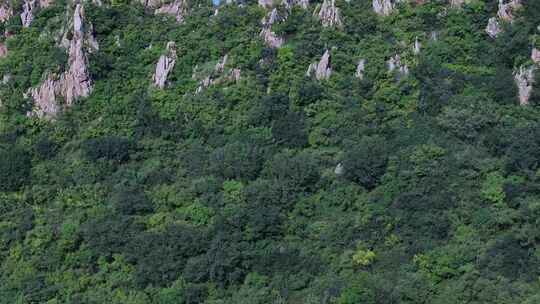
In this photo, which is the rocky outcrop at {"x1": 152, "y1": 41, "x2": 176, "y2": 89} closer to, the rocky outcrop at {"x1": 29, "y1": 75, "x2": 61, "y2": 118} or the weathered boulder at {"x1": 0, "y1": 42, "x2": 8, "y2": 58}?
the rocky outcrop at {"x1": 29, "y1": 75, "x2": 61, "y2": 118}

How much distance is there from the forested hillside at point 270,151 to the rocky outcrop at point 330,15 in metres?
0.16

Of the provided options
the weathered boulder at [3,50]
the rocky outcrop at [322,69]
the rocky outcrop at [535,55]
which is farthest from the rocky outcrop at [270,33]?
the weathered boulder at [3,50]

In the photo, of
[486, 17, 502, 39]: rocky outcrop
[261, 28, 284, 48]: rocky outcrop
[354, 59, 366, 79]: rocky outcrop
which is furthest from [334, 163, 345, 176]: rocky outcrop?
[486, 17, 502, 39]: rocky outcrop

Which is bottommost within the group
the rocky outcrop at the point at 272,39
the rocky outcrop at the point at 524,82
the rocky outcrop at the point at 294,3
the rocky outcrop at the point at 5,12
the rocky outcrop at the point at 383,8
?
the rocky outcrop at the point at 524,82

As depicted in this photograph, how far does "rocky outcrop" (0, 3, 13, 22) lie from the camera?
98.7m

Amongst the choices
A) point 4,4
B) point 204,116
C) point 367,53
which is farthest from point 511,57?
point 4,4

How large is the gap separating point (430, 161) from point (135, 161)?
1796cm

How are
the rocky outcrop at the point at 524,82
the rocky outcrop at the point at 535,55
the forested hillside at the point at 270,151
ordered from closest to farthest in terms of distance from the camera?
the forested hillside at the point at 270,151, the rocky outcrop at the point at 524,82, the rocky outcrop at the point at 535,55

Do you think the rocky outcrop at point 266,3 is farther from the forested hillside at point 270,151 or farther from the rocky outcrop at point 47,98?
the rocky outcrop at point 47,98

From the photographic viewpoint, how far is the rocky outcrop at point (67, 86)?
90.3 meters

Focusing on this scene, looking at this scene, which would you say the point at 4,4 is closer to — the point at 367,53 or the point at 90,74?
the point at 90,74

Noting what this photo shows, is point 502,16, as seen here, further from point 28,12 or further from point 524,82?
point 28,12

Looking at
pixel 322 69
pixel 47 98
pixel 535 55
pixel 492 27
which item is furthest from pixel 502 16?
pixel 47 98

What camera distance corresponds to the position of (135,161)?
3383 inches
